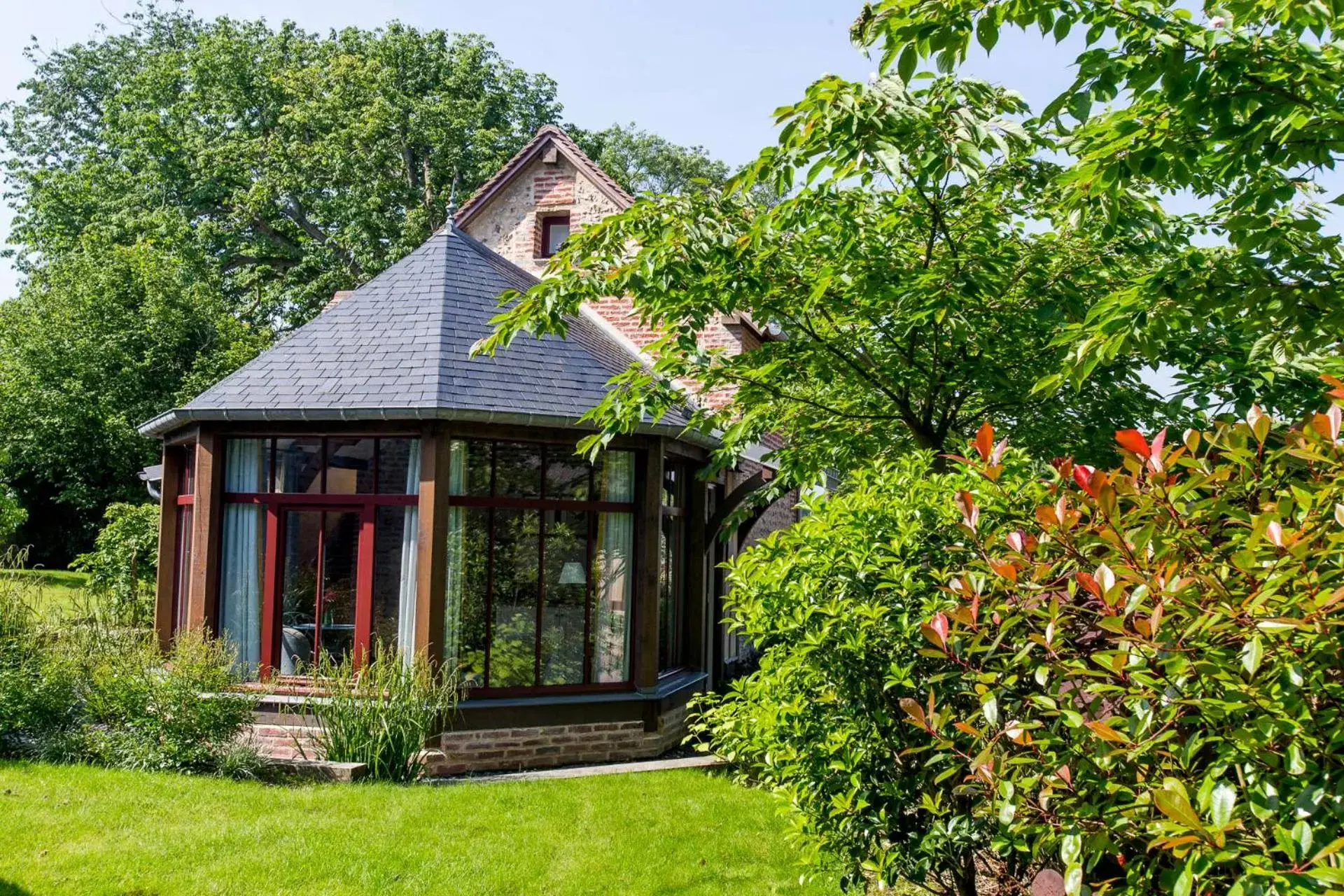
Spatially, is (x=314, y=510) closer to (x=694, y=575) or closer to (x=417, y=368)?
(x=417, y=368)

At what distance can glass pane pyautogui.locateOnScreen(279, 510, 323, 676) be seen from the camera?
9.52m

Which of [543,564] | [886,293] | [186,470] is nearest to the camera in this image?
[886,293]

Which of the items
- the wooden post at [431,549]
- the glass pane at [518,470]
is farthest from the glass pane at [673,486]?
the wooden post at [431,549]

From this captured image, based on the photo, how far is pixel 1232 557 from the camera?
2383mm

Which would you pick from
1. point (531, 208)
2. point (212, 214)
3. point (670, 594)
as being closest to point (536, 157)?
point (531, 208)

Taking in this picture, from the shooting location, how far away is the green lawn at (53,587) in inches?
380

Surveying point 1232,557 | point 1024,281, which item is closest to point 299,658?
point 1024,281

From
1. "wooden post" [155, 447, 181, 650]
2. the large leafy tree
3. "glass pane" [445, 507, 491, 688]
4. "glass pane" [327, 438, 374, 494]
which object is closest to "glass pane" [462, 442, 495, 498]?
"glass pane" [445, 507, 491, 688]

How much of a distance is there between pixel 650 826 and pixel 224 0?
25742 millimetres

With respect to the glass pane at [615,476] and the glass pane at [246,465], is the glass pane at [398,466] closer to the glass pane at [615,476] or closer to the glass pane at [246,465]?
the glass pane at [246,465]

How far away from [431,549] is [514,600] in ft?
3.16

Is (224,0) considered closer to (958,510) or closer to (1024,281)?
(1024,281)

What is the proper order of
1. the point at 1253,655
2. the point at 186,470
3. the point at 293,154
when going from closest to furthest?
the point at 1253,655 < the point at 186,470 < the point at 293,154

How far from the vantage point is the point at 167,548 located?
11125 mm
